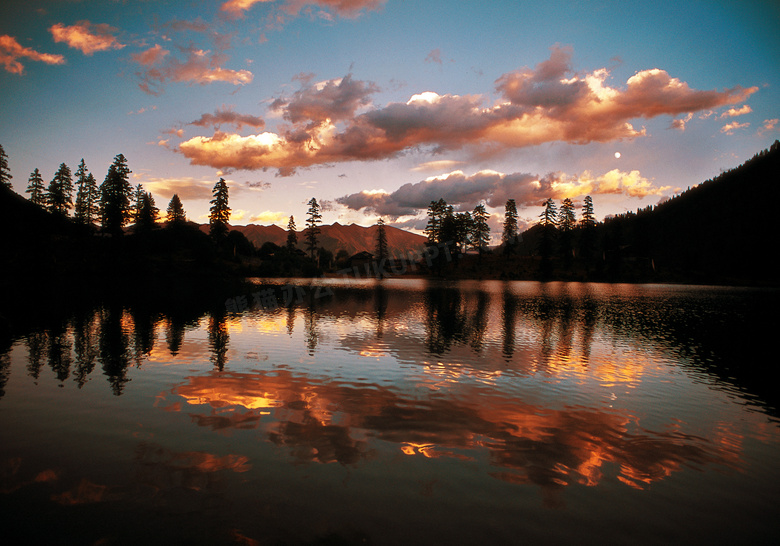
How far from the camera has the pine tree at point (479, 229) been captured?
11525 centimetres

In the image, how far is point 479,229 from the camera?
115438 mm

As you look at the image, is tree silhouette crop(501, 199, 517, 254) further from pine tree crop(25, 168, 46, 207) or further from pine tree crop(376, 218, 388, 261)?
pine tree crop(25, 168, 46, 207)

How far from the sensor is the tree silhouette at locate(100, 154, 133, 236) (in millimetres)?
77625

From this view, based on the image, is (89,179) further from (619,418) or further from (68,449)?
(619,418)

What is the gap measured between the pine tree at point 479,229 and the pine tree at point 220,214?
72.0m

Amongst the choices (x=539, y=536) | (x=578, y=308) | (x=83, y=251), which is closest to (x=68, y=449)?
(x=539, y=536)

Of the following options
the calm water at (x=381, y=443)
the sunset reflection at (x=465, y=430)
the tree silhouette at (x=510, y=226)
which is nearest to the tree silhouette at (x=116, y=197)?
the calm water at (x=381, y=443)

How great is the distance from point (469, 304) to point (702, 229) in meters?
184

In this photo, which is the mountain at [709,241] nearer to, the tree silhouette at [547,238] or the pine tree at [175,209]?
the tree silhouette at [547,238]

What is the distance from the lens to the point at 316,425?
10.9 m

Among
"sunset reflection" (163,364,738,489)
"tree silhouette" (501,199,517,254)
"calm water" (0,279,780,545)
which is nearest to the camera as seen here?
"calm water" (0,279,780,545)

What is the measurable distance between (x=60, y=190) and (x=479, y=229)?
10958 centimetres

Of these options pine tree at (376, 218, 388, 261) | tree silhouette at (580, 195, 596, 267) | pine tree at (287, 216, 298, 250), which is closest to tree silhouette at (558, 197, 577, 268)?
tree silhouette at (580, 195, 596, 267)

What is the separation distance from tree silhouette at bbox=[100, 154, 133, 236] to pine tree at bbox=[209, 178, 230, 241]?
62.7 feet
